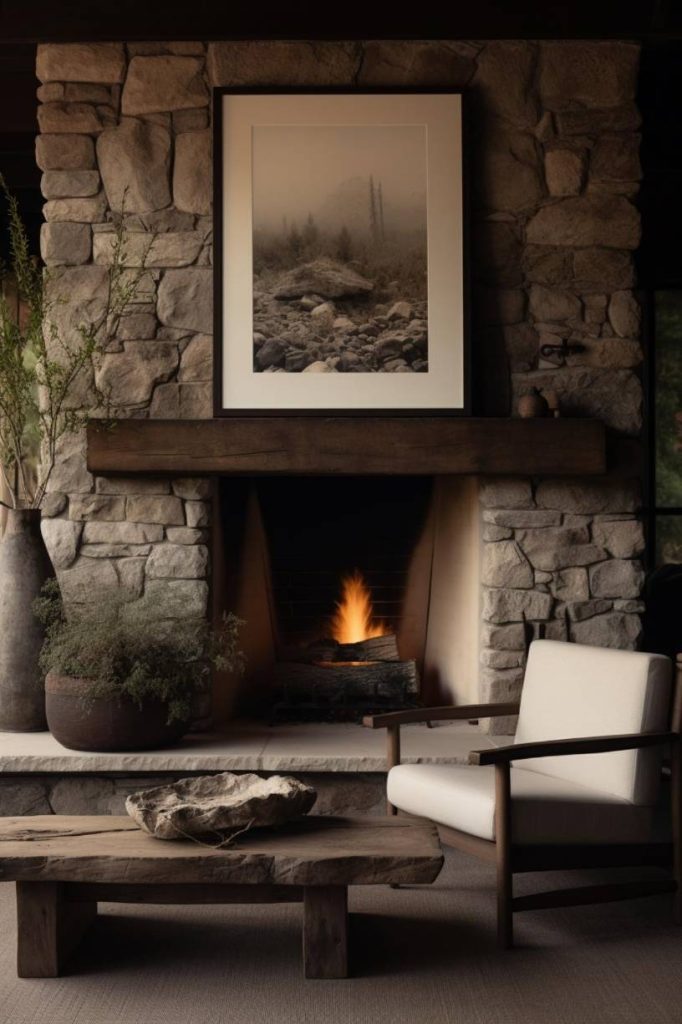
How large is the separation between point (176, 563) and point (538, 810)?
74.0 inches

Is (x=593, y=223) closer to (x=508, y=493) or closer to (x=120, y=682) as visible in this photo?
(x=508, y=493)

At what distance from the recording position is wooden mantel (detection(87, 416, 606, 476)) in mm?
4309

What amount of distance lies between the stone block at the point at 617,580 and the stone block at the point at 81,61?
2.76m

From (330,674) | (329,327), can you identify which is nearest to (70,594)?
(330,674)

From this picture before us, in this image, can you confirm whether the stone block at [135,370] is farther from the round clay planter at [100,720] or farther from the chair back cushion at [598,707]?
the chair back cushion at [598,707]

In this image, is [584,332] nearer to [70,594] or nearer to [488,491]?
[488,491]

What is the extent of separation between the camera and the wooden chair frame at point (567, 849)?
3080mm

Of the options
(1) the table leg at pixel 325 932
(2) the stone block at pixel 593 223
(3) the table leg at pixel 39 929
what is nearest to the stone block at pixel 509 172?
(2) the stone block at pixel 593 223

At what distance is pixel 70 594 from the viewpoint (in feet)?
14.6

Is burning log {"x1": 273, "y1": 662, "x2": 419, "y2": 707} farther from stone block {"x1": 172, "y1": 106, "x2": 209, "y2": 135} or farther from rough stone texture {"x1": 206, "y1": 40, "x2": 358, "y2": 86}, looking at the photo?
rough stone texture {"x1": 206, "y1": 40, "x2": 358, "y2": 86}

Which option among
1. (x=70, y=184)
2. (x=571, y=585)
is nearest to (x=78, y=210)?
(x=70, y=184)

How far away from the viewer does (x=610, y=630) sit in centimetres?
441

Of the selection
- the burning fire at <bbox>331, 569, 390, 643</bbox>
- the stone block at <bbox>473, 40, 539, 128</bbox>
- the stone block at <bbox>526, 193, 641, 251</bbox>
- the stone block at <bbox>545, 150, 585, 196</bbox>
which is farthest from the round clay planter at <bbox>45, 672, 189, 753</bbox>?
the stone block at <bbox>473, 40, 539, 128</bbox>

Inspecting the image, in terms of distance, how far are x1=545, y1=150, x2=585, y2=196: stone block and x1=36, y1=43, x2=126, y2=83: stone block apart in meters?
1.75
